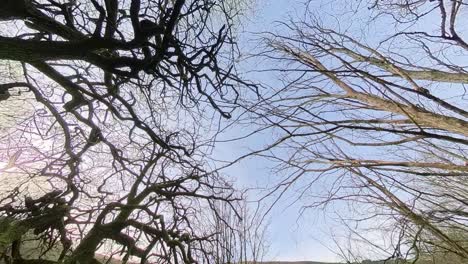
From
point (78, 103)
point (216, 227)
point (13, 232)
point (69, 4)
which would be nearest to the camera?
point (69, 4)

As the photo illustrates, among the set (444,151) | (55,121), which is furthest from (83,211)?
(444,151)

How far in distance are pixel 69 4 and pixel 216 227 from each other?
412 cm

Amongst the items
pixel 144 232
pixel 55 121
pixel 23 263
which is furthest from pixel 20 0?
pixel 144 232

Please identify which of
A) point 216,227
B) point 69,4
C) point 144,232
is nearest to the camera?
point 69,4

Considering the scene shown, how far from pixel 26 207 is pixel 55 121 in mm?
1496

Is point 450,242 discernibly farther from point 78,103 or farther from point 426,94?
point 78,103

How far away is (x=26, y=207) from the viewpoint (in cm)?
654

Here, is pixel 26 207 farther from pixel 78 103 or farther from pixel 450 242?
pixel 450 242

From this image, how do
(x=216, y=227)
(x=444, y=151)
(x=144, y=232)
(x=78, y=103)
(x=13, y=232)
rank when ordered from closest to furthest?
1. (x=444, y=151)
2. (x=13, y=232)
3. (x=78, y=103)
4. (x=216, y=227)
5. (x=144, y=232)

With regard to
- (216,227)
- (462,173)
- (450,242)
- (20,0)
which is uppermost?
(20,0)

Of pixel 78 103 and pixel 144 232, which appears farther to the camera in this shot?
pixel 144 232

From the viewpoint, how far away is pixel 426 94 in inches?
104

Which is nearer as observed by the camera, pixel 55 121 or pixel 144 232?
pixel 55 121

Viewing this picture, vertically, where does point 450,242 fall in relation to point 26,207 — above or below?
below
